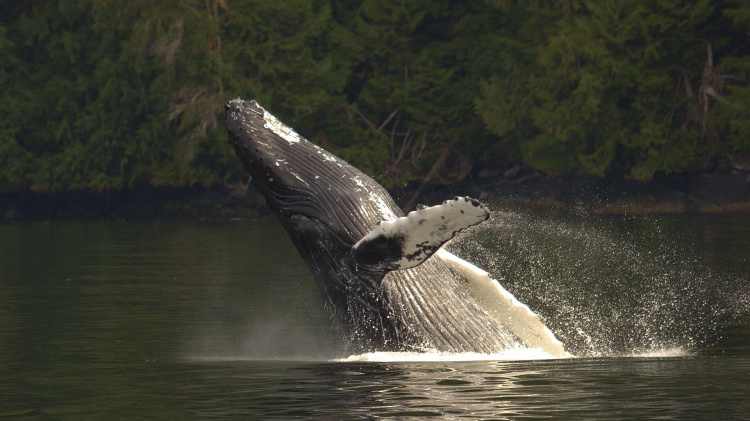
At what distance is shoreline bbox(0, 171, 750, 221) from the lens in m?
53.2

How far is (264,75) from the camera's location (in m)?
62.1

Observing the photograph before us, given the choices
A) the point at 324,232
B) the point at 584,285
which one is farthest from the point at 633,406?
the point at 584,285

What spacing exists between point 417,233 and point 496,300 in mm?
2131

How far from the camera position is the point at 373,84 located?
61.9 meters

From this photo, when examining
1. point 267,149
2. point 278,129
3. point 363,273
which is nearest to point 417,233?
point 363,273

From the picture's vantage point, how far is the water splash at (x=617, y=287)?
17094mm

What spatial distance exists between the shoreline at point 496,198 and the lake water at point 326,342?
19.6 m

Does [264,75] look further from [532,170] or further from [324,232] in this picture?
[324,232]

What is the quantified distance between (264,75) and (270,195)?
4901 centimetres

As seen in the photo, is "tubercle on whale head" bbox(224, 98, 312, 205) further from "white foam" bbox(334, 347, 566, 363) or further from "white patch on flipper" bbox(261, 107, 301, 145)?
"white foam" bbox(334, 347, 566, 363)

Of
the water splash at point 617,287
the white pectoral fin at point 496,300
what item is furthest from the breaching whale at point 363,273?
the water splash at point 617,287

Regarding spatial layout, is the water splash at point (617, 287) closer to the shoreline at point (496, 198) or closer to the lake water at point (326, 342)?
the lake water at point (326, 342)

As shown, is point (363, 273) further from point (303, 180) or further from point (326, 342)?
point (326, 342)

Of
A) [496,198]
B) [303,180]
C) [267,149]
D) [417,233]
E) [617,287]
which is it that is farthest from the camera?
[496,198]
